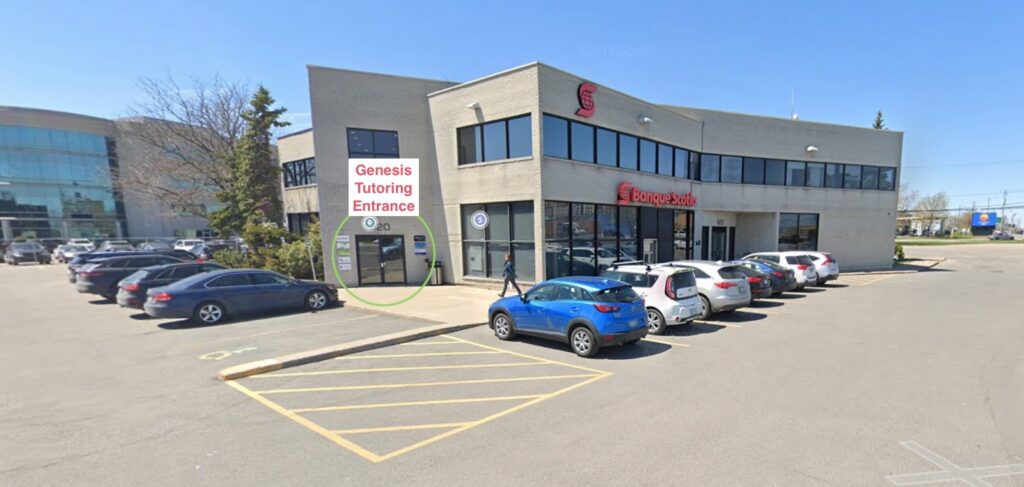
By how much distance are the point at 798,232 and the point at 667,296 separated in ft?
67.4

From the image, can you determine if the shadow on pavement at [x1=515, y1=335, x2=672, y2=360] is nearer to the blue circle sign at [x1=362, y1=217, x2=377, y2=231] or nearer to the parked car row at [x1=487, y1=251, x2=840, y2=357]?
the parked car row at [x1=487, y1=251, x2=840, y2=357]

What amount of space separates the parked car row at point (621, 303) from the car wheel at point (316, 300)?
260 inches

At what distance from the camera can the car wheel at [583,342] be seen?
735 cm

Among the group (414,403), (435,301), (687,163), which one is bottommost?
(435,301)

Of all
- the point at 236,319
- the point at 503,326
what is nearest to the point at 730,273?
the point at 503,326

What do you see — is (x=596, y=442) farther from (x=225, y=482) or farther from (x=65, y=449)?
(x=65, y=449)

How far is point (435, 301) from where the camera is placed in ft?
43.7

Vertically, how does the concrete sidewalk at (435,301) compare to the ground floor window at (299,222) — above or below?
below

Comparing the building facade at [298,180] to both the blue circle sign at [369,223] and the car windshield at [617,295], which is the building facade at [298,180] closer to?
the blue circle sign at [369,223]

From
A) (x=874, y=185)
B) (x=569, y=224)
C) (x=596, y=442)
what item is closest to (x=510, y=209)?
(x=569, y=224)

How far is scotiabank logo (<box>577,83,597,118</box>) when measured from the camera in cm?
1480

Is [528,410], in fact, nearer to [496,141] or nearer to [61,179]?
[496,141]

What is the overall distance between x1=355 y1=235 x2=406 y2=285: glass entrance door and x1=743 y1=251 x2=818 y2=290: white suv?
52.1ft

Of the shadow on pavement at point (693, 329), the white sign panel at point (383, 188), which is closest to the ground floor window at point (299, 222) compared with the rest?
the white sign panel at point (383, 188)
